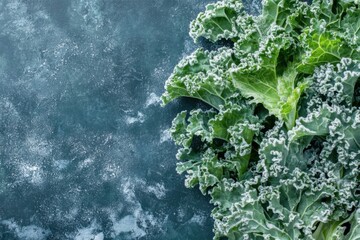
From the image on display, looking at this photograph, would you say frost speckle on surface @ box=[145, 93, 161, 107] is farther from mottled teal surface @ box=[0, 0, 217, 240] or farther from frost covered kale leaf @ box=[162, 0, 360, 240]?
frost covered kale leaf @ box=[162, 0, 360, 240]

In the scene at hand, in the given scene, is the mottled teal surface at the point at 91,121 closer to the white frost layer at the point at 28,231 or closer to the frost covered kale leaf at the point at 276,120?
the white frost layer at the point at 28,231

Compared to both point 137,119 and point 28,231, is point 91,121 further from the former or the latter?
point 28,231

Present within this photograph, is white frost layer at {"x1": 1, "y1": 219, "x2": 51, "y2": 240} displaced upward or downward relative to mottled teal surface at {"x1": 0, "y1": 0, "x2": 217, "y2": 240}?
downward

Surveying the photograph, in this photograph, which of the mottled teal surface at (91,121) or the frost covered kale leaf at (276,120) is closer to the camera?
the frost covered kale leaf at (276,120)

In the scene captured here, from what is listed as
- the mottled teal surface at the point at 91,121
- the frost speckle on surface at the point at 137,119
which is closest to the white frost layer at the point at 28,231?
the mottled teal surface at the point at 91,121

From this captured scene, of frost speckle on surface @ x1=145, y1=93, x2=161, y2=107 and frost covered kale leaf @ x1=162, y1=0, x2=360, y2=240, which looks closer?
frost covered kale leaf @ x1=162, y1=0, x2=360, y2=240

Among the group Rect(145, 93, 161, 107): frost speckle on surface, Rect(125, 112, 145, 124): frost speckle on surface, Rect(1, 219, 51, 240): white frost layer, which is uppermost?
Rect(145, 93, 161, 107): frost speckle on surface

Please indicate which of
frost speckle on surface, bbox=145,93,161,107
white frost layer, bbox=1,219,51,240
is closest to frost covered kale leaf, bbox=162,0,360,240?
frost speckle on surface, bbox=145,93,161,107
